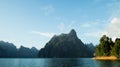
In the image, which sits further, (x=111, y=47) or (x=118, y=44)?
(x=111, y=47)

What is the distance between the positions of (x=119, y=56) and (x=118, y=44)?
9100 millimetres

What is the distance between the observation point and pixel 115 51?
182 m

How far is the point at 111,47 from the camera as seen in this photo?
199 m

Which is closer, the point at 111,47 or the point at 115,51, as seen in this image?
the point at 115,51

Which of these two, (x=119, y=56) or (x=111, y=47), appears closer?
(x=119, y=56)

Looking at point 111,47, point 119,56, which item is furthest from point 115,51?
point 111,47

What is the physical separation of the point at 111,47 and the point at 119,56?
1911 cm

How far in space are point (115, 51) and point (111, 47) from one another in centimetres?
1738

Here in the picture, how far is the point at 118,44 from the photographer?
600 feet

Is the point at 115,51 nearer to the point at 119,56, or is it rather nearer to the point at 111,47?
the point at 119,56

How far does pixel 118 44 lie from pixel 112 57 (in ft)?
45.0

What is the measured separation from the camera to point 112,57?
627ft

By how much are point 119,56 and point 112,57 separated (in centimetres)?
1094
